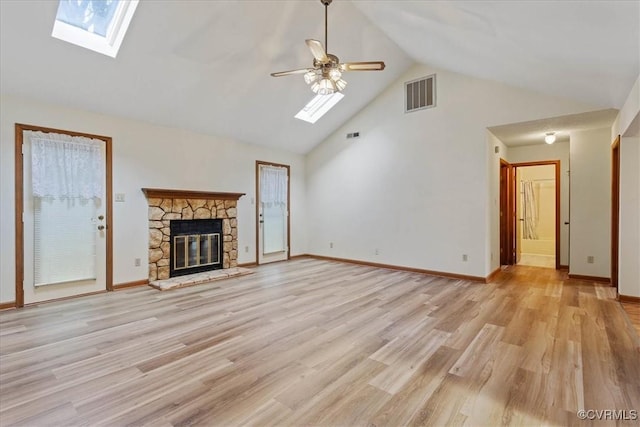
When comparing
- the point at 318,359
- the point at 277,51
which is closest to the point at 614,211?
the point at 318,359

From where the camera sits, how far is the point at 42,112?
390 centimetres

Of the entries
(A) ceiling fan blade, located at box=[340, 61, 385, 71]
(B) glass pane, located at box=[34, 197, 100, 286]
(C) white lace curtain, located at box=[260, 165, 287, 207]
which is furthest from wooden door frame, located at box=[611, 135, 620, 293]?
(B) glass pane, located at box=[34, 197, 100, 286]

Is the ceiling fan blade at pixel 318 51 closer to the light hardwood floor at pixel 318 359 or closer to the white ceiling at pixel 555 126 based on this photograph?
the light hardwood floor at pixel 318 359

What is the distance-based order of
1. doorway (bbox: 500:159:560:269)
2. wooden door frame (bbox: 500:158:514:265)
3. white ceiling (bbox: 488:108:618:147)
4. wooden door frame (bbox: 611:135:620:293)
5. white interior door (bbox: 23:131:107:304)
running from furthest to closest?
1. doorway (bbox: 500:159:560:269)
2. wooden door frame (bbox: 500:158:514:265)
3. wooden door frame (bbox: 611:135:620:293)
4. white ceiling (bbox: 488:108:618:147)
5. white interior door (bbox: 23:131:107:304)

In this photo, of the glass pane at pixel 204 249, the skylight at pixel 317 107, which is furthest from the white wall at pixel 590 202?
the glass pane at pixel 204 249

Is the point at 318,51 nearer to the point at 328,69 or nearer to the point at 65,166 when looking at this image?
the point at 328,69

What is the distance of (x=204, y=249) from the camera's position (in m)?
5.59

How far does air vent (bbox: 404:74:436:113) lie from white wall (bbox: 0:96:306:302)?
9.94ft

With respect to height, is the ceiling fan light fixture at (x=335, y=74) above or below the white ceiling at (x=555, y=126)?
above

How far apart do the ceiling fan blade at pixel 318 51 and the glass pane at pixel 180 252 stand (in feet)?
12.3

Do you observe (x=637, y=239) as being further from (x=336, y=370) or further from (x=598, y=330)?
(x=336, y=370)

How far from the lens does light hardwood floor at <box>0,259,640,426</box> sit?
1.82 metres

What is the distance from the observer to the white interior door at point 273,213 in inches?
260

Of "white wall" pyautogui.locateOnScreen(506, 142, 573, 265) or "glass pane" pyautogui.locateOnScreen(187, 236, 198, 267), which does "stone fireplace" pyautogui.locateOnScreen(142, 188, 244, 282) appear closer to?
"glass pane" pyautogui.locateOnScreen(187, 236, 198, 267)
